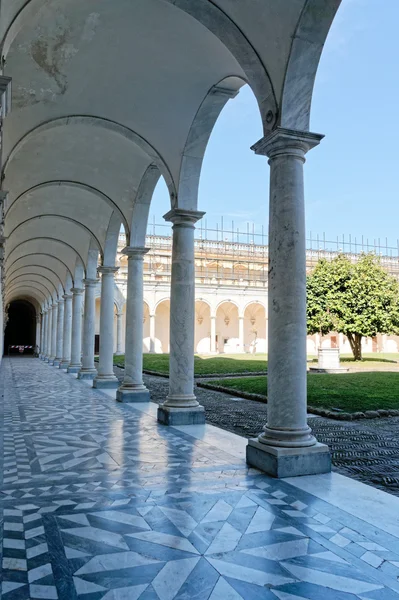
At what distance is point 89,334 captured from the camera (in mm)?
17297

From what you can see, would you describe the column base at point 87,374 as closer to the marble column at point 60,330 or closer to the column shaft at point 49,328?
the marble column at point 60,330

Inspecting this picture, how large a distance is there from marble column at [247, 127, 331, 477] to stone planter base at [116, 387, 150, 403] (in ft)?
20.4

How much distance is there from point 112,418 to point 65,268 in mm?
16101

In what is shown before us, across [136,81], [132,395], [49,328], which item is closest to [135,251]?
[132,395]

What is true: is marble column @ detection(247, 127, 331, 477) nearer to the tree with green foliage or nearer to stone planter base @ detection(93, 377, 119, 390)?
stone planter base @ detection(93, 377, 119, 390)

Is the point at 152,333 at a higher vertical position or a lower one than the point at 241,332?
lower

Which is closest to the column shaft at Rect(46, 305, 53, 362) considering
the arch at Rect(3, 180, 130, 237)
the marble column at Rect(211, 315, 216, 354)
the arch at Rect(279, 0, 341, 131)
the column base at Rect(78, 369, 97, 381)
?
the column base at Rect(78, 369, 97, 381)

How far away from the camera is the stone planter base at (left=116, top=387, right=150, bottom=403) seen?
11.6m

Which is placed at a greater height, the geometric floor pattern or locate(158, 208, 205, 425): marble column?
locate(158, 208, 205, 425): marble column

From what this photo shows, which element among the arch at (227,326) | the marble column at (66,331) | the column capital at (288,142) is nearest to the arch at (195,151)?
the column capital at (288,142)

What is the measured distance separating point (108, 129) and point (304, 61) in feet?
16.4

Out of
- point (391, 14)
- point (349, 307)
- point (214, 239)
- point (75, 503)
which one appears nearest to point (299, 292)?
point (75, 503)

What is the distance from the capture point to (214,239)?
57.9m

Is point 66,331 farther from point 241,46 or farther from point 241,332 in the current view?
point 241,332
